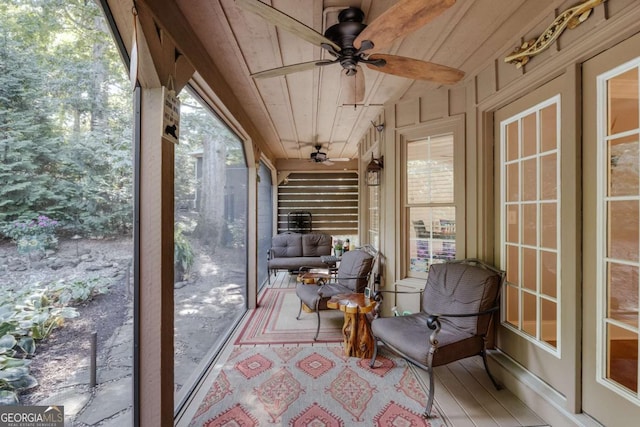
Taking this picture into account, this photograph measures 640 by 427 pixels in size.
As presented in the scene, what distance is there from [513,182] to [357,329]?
1.91 metres

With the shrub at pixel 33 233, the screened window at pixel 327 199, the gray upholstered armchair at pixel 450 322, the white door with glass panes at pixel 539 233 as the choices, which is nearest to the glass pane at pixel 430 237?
the gray upholstered armchair at pixel 450 322

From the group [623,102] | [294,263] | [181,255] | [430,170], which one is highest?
[623,102]

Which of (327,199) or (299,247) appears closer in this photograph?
(299,247)

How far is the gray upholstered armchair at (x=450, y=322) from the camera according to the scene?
76.4 inches

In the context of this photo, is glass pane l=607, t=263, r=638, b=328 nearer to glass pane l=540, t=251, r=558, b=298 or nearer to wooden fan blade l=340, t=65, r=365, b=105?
glass pane l=540, t=251, r=558, b=298

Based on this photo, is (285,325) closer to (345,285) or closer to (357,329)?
(345,285)

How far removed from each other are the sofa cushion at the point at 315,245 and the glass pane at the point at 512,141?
4.36 metres

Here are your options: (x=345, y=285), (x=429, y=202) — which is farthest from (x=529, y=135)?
(x=345, y=285)

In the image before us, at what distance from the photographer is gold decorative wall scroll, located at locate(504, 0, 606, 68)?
57.4 inches

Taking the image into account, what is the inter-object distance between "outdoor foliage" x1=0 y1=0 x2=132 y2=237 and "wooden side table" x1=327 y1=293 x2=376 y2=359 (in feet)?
6.35

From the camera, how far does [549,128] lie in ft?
6.17

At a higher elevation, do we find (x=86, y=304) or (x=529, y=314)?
(x=86, y=304)

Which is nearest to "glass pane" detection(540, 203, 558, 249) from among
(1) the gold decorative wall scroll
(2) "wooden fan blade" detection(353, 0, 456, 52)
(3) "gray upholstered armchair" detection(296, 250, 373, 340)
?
(1) the gold decorative wall scroll

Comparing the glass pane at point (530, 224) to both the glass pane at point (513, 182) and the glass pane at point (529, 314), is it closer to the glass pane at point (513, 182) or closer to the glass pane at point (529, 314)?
the glass pane at point (513, 182)
